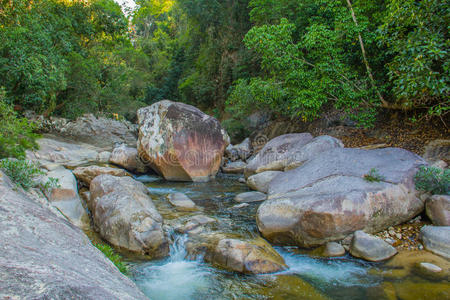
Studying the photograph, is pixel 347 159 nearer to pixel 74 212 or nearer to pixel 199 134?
pixel 199 134

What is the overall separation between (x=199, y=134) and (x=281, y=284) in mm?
6690

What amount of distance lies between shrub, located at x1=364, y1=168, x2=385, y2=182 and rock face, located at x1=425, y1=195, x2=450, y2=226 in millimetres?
910

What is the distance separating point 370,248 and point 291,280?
1.50 metres

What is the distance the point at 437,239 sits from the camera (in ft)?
14.8

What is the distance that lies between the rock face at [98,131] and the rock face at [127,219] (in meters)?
13.5

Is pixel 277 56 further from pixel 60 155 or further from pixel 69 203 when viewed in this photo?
pixel 60 155

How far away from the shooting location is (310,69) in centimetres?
1070

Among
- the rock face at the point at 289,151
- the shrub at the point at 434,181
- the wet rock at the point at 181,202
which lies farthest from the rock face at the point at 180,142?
the shrub at the point at 434,181

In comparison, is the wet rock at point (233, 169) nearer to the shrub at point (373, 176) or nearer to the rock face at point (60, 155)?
the rock face at point (60, 155)

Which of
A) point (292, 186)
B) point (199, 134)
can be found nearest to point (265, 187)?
point (292, 186)

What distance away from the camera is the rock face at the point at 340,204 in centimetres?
488

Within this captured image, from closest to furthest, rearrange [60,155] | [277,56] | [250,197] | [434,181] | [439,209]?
[439,209] < [434,181] < [250,197] < [277,56] < [60,155]

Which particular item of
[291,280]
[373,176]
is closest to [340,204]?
[373,176]

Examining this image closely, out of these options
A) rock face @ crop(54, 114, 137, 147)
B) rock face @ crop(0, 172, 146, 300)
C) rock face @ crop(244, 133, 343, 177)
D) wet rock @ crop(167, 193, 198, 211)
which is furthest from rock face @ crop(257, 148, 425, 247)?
rock face @ crop(54, 114, 137, 147)
